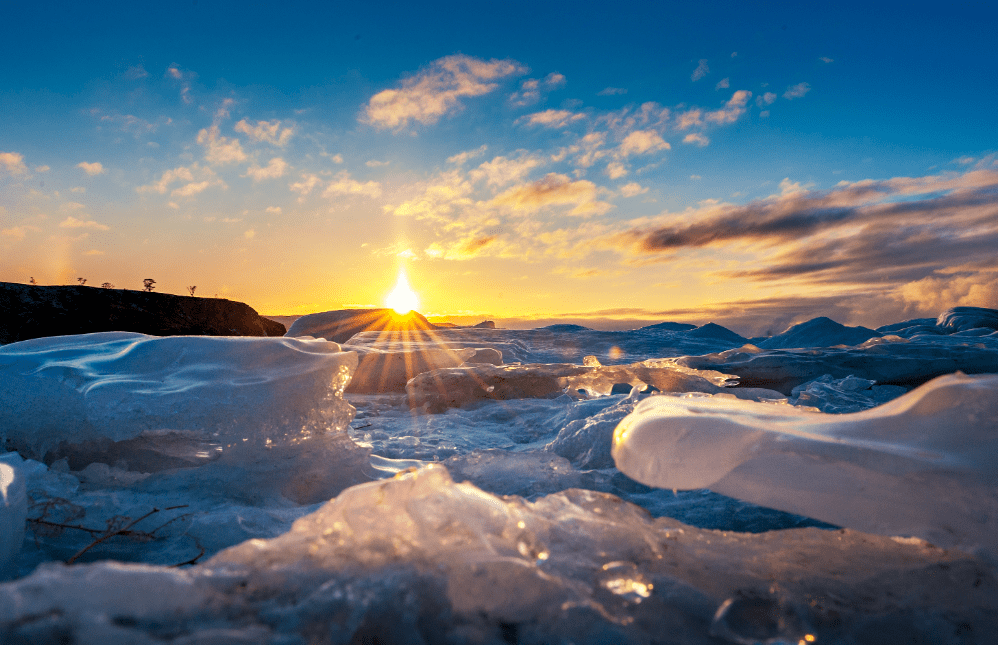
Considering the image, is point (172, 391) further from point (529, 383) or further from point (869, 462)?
point (529, 383)

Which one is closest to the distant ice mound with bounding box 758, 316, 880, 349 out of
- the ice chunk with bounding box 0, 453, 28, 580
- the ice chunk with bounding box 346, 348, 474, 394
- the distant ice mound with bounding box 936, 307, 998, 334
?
the distant ice mound with bounding box 936, 307, 998, 334

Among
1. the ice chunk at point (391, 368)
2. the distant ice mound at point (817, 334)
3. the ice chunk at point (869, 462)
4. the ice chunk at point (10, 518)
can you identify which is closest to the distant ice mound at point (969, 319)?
the distant ice mound at point (817, 334)

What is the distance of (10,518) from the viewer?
4.07ft

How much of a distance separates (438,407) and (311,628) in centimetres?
392

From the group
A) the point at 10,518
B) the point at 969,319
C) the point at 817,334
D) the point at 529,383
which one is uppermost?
the point at 969,319

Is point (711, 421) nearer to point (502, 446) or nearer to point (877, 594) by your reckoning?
point (877, 594)

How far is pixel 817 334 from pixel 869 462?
56.0 ft

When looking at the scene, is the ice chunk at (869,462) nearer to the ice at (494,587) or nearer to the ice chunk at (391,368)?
the ice at (494,587)

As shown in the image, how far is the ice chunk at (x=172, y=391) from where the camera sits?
2.27m

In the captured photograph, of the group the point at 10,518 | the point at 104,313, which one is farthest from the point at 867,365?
the point at 104,313

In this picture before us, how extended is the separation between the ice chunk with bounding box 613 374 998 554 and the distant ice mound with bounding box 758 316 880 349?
15.9m

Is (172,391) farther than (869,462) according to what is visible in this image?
Yes

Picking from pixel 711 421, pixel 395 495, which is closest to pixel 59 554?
pixel 395 495

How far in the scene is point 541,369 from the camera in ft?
18.6
